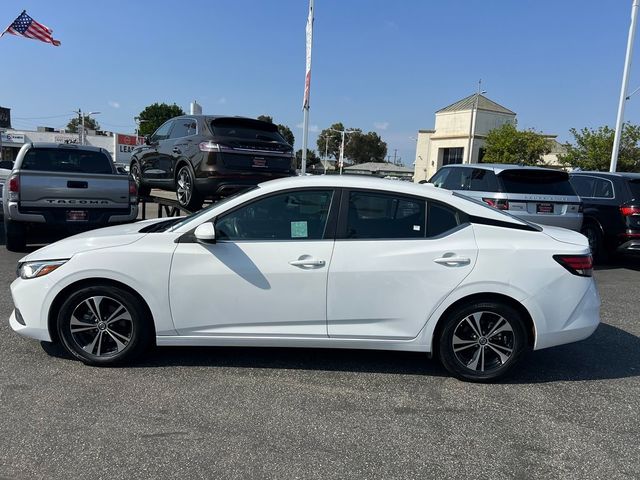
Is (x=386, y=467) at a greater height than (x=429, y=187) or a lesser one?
lesser

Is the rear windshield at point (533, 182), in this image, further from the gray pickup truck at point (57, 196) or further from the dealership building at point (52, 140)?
the dealership building at point (52, 140)

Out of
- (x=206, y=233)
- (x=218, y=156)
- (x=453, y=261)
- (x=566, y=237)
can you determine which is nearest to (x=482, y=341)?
(x=453, y=261)

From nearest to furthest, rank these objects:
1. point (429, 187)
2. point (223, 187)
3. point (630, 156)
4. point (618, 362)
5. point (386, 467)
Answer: point (386, 467) < point (429, 187) < point (618, 362) < point (223, 187) < point (630, 156)

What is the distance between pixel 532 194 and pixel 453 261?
5.30 meters

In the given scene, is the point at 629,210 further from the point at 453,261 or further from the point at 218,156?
the point at 218,156

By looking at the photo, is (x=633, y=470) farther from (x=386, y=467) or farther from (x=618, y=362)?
(x=618, y=362)

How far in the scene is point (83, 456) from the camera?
2840mm

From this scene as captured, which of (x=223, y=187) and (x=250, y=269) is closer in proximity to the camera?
(x=250, y=269)

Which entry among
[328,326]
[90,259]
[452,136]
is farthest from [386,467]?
[452,136]

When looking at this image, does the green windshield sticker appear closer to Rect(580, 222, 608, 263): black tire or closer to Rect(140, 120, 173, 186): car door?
Rect(140, 120, 173, 186): car door

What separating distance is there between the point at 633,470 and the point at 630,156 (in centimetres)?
3415

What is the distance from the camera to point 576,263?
3.85 m

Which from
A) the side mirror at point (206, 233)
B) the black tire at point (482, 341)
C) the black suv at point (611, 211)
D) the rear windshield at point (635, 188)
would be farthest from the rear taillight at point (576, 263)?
the rear windshield at point (635, 188)

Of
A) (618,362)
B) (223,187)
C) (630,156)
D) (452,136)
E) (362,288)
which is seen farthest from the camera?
(452,136)
